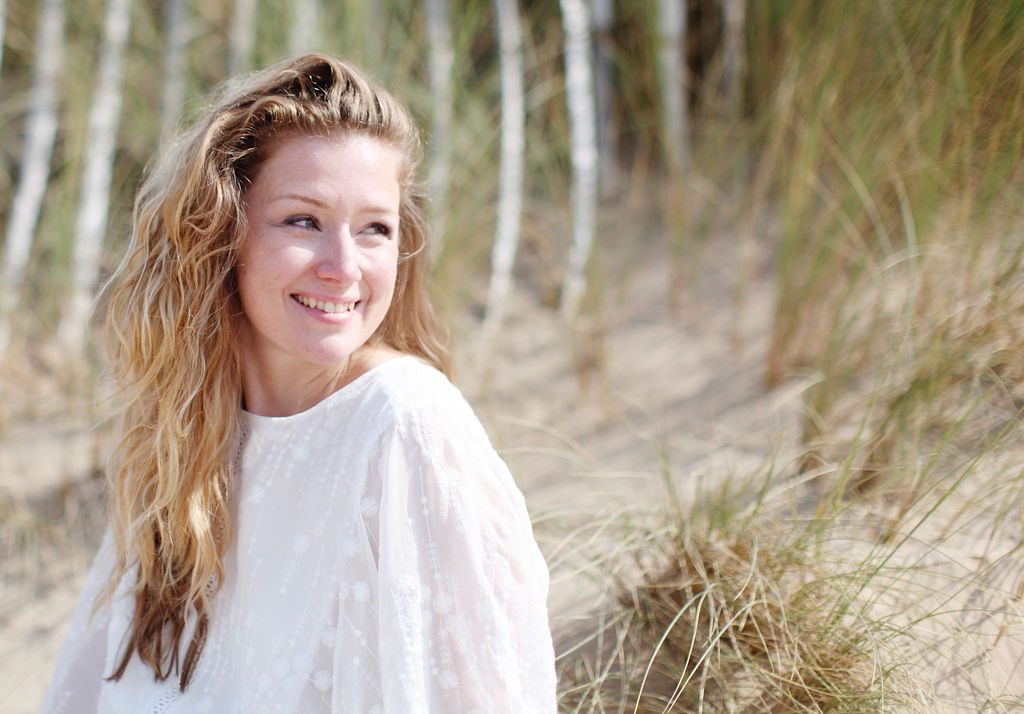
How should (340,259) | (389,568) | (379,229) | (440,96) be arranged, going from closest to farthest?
(389,568)
(340,259)
(379,229)
(440,96)

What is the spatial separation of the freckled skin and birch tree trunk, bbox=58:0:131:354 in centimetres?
210

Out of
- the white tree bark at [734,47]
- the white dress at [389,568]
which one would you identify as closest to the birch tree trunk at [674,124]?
the white tree bark at [734,47]

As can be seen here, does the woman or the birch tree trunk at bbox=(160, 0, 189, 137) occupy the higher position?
the birch tree trunk at bbox=(160, 0, 189, 137)

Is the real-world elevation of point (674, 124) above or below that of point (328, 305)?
above

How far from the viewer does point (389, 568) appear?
4.48 ft

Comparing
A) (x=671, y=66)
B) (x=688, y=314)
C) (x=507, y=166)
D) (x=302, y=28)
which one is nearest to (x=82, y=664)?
(x=302, y=28)

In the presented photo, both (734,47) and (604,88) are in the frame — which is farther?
(604,88)

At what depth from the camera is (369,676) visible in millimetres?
1402

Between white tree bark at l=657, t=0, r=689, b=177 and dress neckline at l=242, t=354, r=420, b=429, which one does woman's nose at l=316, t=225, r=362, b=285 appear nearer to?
dress neckline at l=242, t=354, r=420, b=429

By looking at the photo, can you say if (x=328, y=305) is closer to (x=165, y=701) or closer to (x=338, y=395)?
(x=338, y=395)

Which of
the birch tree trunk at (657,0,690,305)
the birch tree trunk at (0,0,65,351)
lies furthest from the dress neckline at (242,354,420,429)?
the birch tree trunk at (0,0,65,351)

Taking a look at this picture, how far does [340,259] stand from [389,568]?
0.50 metres

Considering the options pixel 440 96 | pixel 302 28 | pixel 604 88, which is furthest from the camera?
pixel 604 88

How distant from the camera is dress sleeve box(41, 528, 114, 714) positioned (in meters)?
1.83
